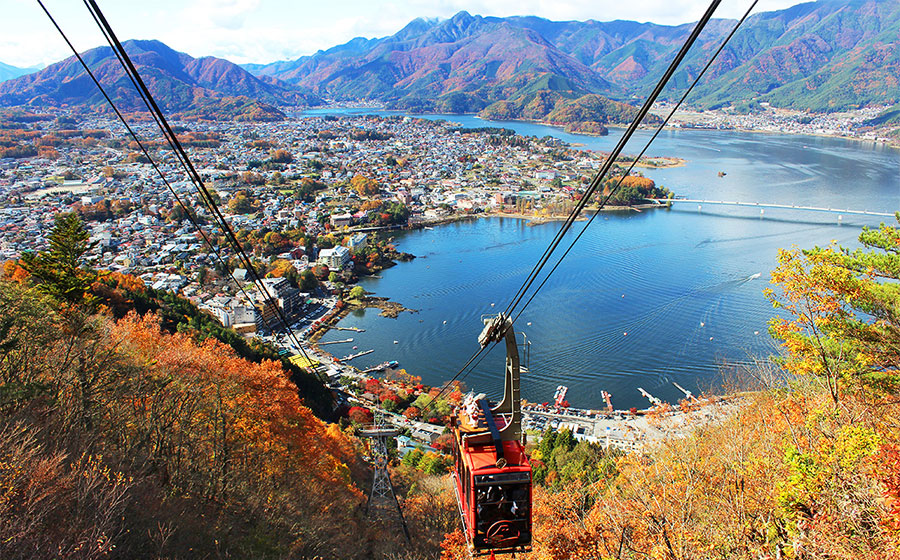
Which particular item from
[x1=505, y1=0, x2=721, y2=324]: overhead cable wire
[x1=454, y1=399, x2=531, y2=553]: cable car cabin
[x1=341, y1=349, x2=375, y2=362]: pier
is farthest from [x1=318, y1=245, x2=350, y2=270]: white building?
[x1=505, y1=0, x2=721, y2=324]: overhead cable wire

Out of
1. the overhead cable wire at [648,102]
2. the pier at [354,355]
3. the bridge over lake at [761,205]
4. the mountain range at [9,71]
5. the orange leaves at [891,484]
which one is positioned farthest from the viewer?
the mountain range at [9,71]

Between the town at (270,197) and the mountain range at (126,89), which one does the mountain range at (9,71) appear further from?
the town at (270,197)

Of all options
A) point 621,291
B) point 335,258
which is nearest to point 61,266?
point 335,258

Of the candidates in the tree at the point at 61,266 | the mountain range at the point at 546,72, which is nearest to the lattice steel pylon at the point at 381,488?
the tree at the point at 61,266

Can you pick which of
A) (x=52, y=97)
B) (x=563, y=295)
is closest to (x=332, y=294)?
(x=563, y=295)

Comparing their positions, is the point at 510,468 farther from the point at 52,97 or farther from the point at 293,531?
the point at 52,97
